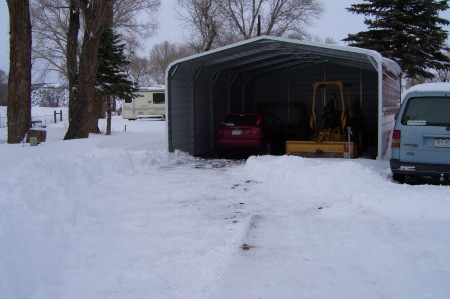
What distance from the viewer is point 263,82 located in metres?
21.1

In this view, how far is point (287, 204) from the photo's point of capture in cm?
772

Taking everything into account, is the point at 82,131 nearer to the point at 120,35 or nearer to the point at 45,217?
the point at 120,35

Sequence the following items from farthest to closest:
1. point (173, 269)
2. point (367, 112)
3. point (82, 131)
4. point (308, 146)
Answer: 1. point (367, 112)
2. point (82, 131)
3. point (308, 146)
4. point (173, 269)

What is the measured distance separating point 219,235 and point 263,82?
15.8 metres

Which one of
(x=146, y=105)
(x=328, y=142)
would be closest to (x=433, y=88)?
(x=328, y=142)

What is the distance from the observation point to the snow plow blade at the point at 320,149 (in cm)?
1238

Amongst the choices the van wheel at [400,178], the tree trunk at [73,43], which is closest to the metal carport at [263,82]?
the van wheel at [400,178]

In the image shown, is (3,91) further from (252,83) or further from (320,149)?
(320,149)

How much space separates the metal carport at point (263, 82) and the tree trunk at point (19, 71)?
16.3 ft

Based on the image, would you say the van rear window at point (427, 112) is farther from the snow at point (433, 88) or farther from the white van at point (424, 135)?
the snow at point (433, 88)

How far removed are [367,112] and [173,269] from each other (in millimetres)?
16290

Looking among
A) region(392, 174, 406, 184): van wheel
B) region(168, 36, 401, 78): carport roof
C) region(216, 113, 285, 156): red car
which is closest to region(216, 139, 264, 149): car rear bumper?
region(216, 113, 285, 156): red car

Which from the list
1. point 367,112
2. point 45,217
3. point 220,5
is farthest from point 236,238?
point 220,5

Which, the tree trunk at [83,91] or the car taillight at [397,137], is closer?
the car taillight at [397,137]
